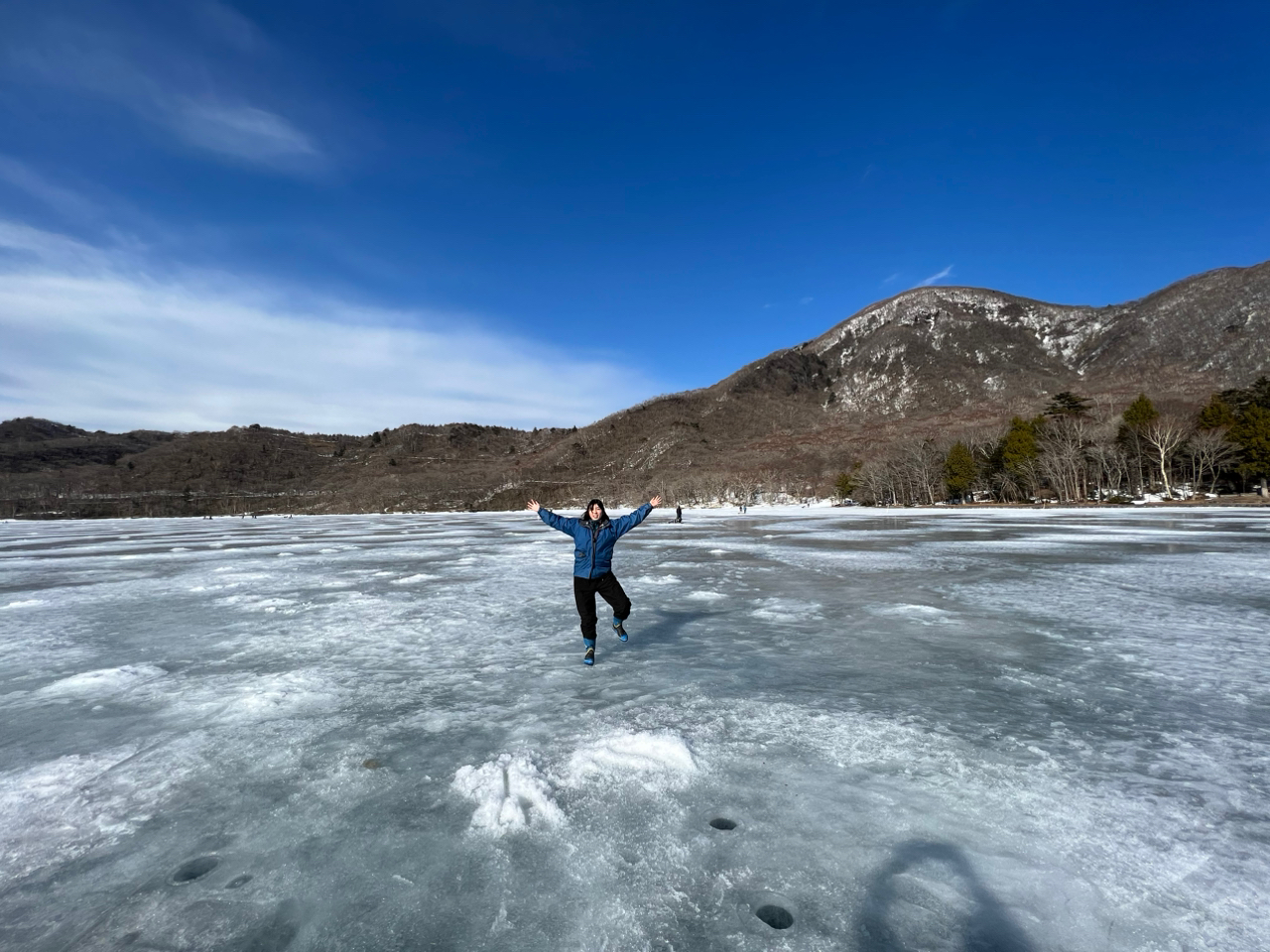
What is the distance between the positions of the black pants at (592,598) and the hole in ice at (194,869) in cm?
396

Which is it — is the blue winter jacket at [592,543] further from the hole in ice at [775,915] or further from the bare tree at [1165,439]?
the bare tree at [1165,439]

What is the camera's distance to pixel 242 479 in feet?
639

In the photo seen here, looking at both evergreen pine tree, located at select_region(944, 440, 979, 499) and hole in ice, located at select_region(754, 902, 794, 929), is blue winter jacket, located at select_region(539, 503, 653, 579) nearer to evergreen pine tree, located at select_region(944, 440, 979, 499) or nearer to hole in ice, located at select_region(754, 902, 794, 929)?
hole in ice, located at select_region(754, 902, 794, 929)

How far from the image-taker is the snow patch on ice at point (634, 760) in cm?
408

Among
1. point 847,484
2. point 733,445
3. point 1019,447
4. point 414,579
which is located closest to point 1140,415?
point 1019,447

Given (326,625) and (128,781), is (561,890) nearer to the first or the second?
(128,781)

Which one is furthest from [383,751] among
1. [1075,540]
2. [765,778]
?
[1075,540]

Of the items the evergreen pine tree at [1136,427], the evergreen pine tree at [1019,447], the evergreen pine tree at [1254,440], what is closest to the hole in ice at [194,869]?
the evergreen pine tree at [1254,440]

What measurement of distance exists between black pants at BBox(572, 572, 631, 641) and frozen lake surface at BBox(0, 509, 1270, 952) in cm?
50

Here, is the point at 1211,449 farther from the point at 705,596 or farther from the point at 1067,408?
the point at 705,596

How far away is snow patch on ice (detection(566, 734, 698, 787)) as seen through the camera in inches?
161

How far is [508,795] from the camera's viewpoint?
12.4 ft

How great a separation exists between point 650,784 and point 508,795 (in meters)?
0.91

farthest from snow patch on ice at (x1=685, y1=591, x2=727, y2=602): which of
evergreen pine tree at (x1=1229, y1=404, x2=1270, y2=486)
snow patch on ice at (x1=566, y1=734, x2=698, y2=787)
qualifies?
Result: evergreen pine tree at (x1=1229, y1=404, x2=1270, y2=486)
